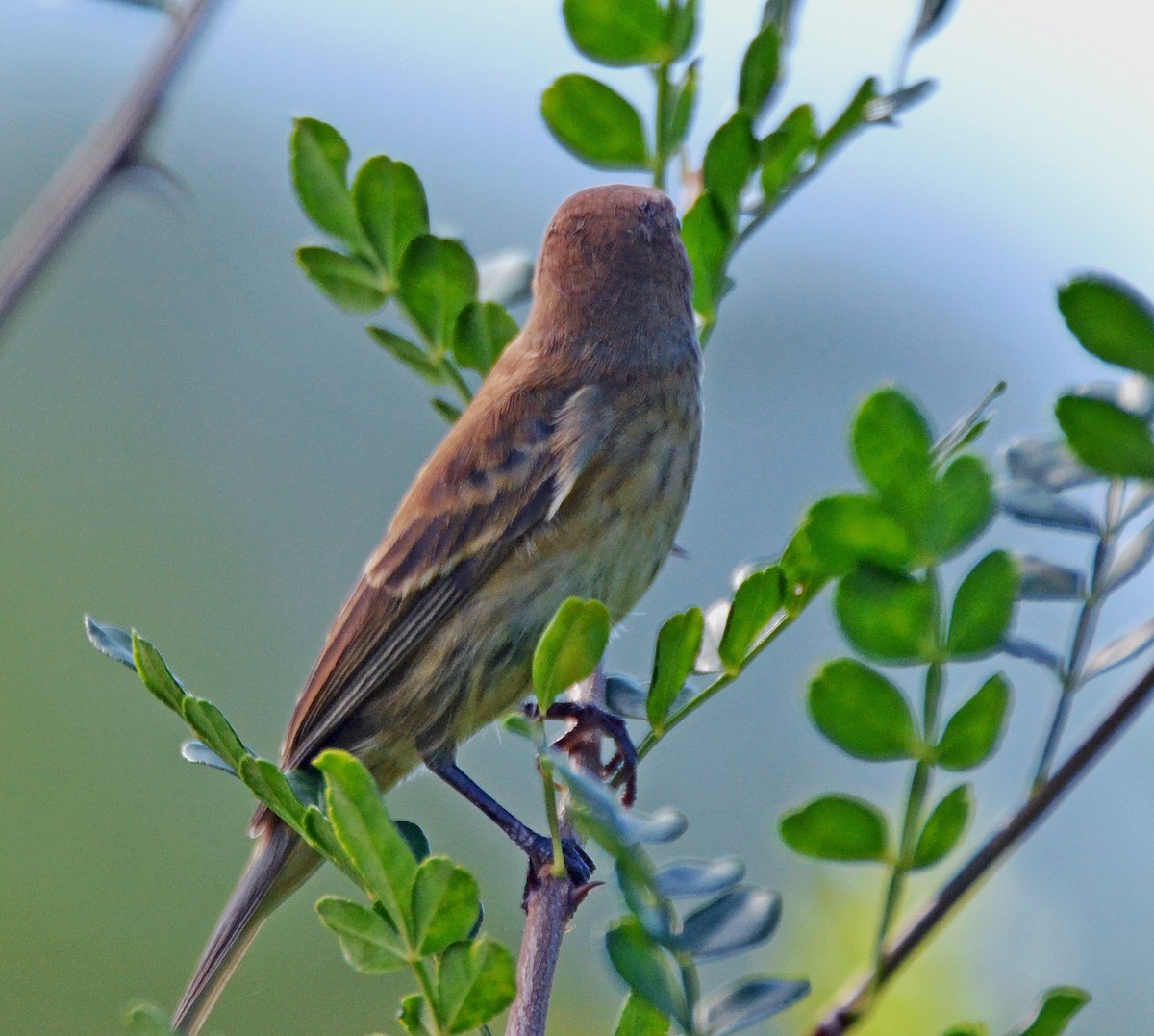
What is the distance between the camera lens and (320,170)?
1.91m

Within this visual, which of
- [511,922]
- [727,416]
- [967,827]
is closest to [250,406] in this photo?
[727,416]

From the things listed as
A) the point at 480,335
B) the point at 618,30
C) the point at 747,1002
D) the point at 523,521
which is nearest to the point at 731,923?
the point at 747,1002

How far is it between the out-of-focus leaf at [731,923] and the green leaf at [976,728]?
0.51 ft

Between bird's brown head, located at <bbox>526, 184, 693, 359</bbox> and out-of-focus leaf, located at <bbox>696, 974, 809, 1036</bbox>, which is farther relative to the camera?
bird's brown head, located at <bbox>526, 184, 693, 359</bbox>

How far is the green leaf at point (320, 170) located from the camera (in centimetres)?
189

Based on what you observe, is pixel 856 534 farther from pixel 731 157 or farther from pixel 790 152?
pixel 790 152

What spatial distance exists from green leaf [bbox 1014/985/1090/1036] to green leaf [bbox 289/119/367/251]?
1390 millimetres

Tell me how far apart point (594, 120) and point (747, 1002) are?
48.6 inches

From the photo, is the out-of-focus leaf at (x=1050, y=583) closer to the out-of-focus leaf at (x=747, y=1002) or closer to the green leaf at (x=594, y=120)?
the out-of-focus leaf at (x=747, y=1002)

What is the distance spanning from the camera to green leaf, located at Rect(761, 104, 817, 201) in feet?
5.63

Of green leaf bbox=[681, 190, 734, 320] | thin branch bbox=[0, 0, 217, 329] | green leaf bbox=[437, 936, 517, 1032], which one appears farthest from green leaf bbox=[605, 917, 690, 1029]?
green leaf bbox=[681, 190, 734, 320]

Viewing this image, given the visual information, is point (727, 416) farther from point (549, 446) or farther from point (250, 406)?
point (549, 446)

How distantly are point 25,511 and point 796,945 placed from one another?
7.57 m

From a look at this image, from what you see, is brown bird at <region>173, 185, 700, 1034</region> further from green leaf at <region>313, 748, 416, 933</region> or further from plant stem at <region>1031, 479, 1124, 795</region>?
plant stem at <region>1031, 479, 1124, 795</region>
